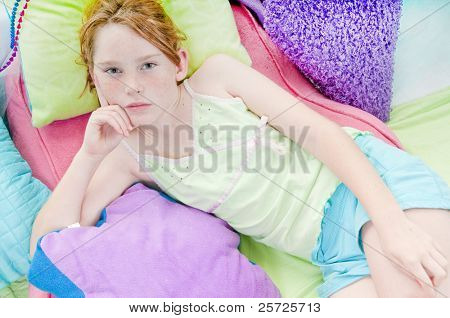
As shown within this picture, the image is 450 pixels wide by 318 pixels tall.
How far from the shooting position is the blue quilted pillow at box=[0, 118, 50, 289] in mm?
780

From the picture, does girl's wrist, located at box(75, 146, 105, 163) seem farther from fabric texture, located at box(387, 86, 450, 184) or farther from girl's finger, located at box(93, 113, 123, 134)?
fabric texture, located at box(387, 86, 450, 184)

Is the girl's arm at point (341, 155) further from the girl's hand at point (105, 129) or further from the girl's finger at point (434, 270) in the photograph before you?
the girl's hand at point (105, 129)

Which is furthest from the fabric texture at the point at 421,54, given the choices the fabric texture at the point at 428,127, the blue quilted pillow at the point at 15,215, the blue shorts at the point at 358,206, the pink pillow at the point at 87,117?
the blue quilted pillow at the point at 15,215

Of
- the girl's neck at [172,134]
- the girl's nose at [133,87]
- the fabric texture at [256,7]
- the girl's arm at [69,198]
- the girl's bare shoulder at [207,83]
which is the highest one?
the fabric texture at [256,7]

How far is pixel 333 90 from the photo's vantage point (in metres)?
0.92

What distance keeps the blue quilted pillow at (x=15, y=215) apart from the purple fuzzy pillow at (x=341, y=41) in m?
0.49

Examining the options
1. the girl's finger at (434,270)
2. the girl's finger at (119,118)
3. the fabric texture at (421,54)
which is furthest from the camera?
the fabric texture at (421,54)

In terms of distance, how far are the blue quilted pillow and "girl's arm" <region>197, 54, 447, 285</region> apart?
1.06 feet

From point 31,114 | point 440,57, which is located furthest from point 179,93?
point 440,57

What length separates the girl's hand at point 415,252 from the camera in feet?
2.02

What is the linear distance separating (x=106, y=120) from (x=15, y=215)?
0.22m

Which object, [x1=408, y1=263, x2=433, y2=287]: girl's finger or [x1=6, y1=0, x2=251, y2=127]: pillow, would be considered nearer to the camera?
[x1=408, y1=263, x2=433, y2=287]: girl's finger

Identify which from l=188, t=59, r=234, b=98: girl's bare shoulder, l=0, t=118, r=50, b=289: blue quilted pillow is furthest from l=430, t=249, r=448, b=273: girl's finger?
l=0, t=118, r=50, b=289: blue quilted pillow

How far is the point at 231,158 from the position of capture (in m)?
0.76
